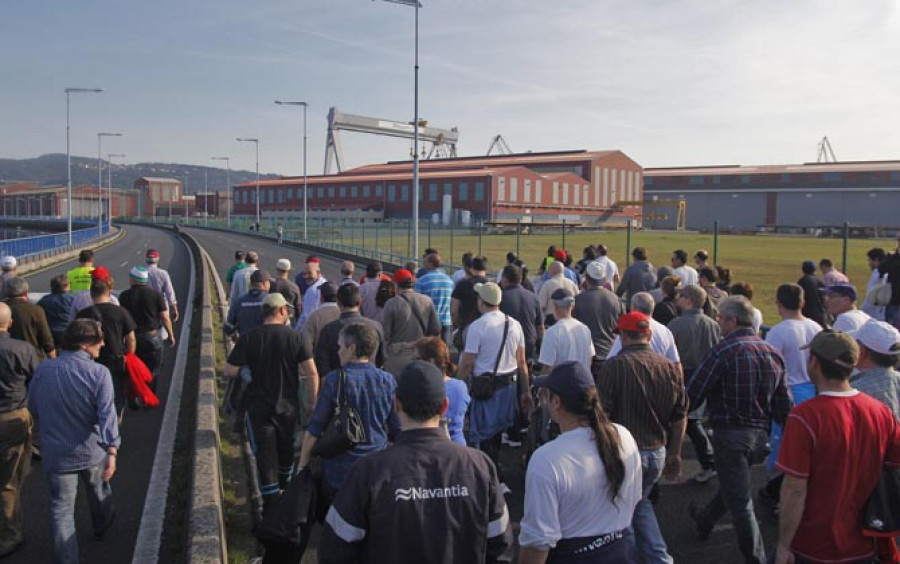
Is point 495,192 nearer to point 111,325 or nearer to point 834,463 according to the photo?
point 111,325

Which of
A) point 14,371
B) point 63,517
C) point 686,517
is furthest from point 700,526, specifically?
point 14,371

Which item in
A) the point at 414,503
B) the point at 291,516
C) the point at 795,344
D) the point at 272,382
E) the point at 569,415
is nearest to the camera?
the point at 414,503

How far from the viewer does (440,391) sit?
117 inches

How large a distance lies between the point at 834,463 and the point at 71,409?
4738mm

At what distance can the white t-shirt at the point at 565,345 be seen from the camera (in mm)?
6133

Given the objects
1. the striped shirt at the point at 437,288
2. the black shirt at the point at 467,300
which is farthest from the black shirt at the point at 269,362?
the striped shirt at the point at 437,288

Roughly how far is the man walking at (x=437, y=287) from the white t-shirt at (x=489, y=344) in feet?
8.57

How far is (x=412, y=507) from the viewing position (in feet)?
9.04

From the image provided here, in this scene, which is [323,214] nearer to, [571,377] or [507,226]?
[507,226]

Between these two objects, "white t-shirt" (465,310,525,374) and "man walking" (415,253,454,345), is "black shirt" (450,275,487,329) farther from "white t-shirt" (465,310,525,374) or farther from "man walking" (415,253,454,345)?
"white t-shirt" (465,310,525,374)

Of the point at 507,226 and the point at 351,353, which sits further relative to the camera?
the point at 507,226

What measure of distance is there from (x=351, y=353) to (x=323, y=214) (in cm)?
9046

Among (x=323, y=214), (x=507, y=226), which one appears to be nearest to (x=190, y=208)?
(x=323, y=214)

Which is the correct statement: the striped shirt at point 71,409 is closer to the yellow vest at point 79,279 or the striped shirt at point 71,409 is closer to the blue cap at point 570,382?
the blue cap at point 570,382
